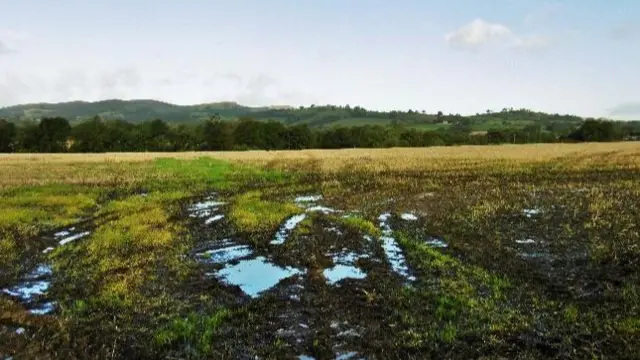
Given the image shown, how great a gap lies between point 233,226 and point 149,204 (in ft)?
28.3

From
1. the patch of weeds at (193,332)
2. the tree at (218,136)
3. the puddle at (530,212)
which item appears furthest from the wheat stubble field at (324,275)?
the tree at (218,136)

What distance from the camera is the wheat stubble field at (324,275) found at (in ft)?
35.0

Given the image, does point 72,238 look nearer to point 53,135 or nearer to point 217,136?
point 53,135

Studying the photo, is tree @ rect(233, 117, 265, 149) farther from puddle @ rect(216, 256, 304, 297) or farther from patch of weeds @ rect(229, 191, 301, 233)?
puddle @ rect(216, 256, 304, 297)

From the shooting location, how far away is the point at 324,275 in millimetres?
15695

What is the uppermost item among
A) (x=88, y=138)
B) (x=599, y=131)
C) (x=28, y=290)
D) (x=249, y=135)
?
(x=599, y=131)

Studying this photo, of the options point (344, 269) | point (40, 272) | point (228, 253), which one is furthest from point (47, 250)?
point (344, 269)

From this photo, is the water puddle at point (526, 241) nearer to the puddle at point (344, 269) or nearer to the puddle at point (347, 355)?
the puddle at point (344, 269)

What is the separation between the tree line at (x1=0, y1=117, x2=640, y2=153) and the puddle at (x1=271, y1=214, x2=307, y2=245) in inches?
3610

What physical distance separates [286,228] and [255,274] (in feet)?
22.7

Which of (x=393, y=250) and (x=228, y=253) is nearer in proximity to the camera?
(x=393, y=250)

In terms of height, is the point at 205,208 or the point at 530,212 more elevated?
the point at 530,212

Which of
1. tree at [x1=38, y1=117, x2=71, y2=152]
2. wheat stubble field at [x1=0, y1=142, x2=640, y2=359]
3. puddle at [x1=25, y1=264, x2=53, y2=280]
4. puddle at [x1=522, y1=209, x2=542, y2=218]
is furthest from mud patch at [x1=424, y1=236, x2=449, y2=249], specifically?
tree at [x1=38, y1=117, x2=71, y2=152]

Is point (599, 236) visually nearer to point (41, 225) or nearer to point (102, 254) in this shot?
point (102, 254)
